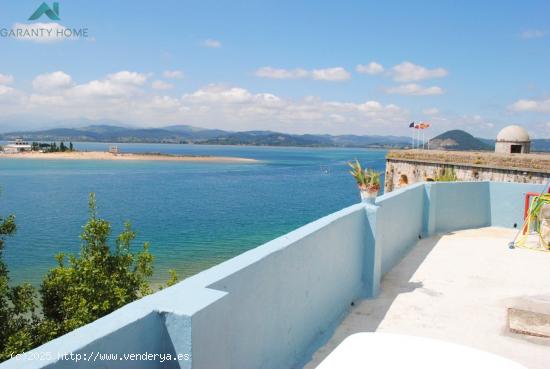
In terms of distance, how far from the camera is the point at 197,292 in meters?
2.73

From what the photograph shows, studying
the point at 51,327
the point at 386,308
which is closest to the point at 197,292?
the point at 386,308

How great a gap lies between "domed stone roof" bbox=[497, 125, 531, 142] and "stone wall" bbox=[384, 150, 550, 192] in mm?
5910

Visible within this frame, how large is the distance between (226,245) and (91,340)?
24.1 m

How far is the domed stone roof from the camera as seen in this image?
1222 inches

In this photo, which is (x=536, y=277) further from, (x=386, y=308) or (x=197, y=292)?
(x=197, y=292)

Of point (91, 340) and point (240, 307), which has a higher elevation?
point (91, 340)

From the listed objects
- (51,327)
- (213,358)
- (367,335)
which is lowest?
(51,327)

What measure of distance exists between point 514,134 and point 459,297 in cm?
2941

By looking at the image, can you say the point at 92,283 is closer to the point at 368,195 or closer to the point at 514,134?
the point at 368,195

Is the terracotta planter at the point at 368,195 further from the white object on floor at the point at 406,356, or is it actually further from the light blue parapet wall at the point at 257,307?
the white object on floor at the point at 406,356

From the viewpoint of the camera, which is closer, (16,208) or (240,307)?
(240,307)

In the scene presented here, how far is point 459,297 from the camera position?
20.6ft

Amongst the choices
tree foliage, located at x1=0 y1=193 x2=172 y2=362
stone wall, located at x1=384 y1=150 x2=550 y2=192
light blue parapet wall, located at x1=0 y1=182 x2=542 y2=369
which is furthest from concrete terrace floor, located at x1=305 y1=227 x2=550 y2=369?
stone wall, located at x1=384 y1=150 x2=550 y2=192

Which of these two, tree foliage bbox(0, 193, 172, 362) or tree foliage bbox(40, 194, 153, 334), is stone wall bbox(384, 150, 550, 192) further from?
tree foliage bbox(0, 193, 172, 362)
